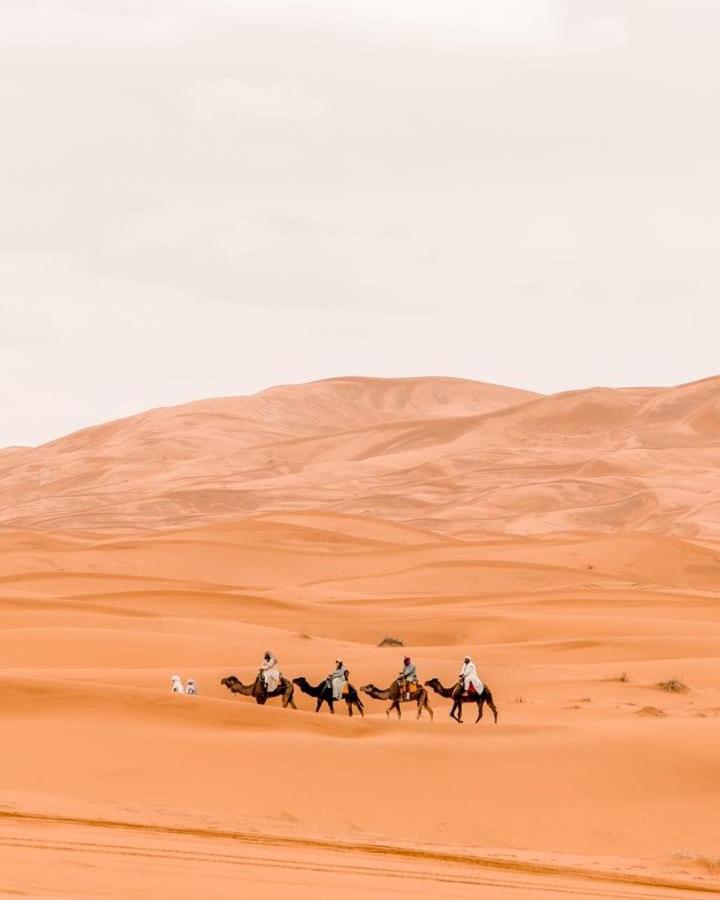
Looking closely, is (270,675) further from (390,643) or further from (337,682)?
(390,643)

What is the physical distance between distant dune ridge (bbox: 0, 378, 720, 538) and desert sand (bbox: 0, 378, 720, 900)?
741cm

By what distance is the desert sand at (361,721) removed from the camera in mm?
12227

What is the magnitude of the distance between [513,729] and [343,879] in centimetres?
788

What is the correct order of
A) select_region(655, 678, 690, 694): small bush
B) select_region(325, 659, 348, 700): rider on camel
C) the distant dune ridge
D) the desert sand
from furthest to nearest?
1. the distant dune ridge
2. select_region(655, 678, 690, 694): small bush
3. select_region(325, 659, 348, 700): rider on camel
4. the desert sand

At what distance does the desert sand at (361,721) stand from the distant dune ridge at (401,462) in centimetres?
741

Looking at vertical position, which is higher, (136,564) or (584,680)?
(136,564)

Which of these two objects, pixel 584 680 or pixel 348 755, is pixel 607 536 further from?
pixel 348 755

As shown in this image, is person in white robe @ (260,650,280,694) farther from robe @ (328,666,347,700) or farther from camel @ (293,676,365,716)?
robe @ (328,666,347,700)

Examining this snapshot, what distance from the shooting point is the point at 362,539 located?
6769 cm

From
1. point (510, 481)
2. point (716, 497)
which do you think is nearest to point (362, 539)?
point (716, 497)

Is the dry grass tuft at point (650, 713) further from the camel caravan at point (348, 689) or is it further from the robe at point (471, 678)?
the robe at point (471, 678)

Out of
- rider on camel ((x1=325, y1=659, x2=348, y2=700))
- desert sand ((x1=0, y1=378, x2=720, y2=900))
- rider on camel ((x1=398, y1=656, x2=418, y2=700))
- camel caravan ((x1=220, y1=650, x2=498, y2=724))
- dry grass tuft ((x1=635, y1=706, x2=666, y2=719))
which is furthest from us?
rider on camel ((x1=398, y1=656, x2=418, y2=700))

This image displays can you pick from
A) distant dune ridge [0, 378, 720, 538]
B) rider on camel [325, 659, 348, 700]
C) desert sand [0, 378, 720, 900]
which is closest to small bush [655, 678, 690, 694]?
desert sand [0, 378, 720, 900]

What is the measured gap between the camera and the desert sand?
40.1 ft
